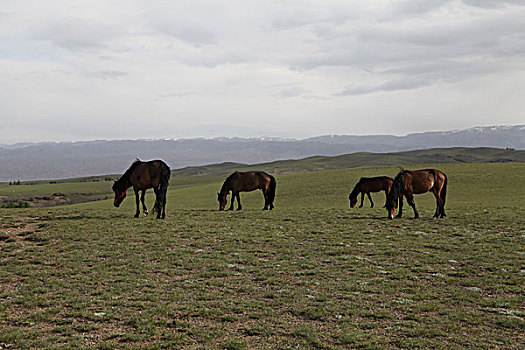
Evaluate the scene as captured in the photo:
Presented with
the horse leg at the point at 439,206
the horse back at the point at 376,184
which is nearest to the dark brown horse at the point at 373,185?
the horse back at the point at 376,184

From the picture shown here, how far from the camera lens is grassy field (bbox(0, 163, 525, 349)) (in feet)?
21.0

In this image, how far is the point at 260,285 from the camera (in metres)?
9.05

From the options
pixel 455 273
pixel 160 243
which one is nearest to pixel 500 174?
pixel 455 273

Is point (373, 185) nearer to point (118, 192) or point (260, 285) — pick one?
point (118, 192)

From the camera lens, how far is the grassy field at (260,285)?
21.0ft

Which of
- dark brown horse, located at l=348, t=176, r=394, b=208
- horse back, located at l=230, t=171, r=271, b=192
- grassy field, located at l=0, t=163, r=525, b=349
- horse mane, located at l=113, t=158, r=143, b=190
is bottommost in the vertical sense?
grassy field, located at l=0, t=163, r=525, b=349

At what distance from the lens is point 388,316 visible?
7.18m

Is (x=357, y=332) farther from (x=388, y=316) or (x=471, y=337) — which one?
(x=471, y=337)

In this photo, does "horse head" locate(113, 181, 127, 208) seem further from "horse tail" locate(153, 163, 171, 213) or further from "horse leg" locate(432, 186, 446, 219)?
"horse leg" locate(432, 186, 446, 219)

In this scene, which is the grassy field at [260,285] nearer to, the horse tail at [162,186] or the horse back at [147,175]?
the horse tail at [162,186]

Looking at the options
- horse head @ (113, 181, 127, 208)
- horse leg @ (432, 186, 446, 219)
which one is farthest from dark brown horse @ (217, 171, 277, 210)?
horse leg @ (432, 186, 446, 219)

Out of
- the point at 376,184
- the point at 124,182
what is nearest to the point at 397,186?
the point at 376,184

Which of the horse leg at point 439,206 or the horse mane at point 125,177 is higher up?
the horse mane at point 125,177

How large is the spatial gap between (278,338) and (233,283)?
118 inches
